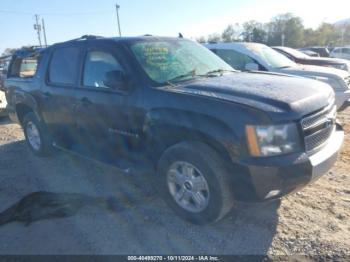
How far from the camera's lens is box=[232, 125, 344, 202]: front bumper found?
2.87m

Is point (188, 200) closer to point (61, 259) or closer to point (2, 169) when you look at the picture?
point (61, 259)

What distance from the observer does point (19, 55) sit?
636cm

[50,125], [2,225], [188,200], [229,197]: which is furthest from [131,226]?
[50,125]

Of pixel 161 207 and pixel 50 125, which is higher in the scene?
pixel 50 125

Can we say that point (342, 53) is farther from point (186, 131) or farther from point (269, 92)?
point (186, 131)

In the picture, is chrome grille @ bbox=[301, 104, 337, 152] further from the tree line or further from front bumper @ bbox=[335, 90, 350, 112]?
the tree line

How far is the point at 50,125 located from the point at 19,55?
1940mm

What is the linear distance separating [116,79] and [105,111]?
1.72ft

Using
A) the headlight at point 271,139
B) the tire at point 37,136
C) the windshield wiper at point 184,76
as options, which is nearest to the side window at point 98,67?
the windshield wiper at point 184,76

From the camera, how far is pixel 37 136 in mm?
5824

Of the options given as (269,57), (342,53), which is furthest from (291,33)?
(269,57)

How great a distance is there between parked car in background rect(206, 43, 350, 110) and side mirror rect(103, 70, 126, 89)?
4402 millimetres

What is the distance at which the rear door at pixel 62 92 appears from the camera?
4.60 m

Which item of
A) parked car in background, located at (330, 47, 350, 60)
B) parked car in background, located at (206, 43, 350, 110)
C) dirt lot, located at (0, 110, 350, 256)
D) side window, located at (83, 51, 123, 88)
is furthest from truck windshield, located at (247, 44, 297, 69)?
parked car in background, located at (330, 47, 350, 60)
